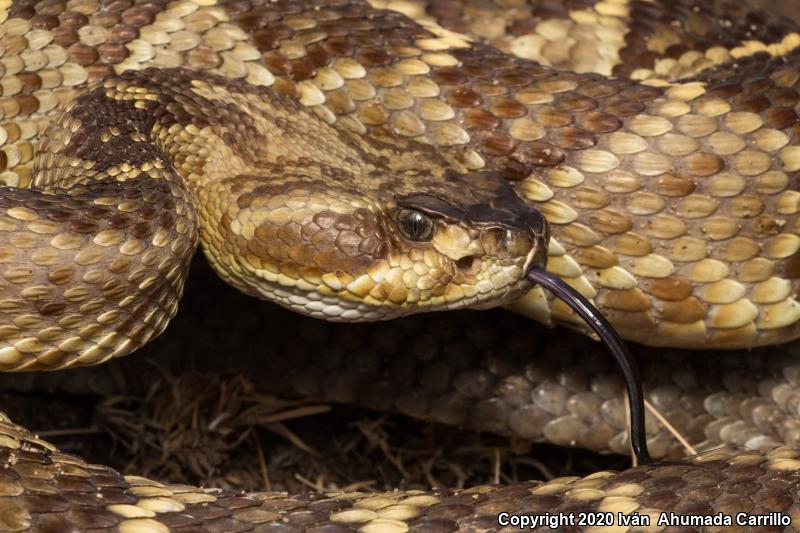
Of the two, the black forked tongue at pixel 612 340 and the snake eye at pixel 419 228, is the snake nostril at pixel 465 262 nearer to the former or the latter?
the snake eye at pixel 419 228

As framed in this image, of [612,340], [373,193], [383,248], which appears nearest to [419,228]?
[383,248]

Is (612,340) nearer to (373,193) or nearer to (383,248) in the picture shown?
(383,248)

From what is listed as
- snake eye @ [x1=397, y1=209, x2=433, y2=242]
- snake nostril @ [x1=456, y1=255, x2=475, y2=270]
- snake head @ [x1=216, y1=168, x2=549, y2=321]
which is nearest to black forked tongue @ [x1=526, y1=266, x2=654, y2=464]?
snake head @ [x1=216, y1=168, x2=549, y2=321]

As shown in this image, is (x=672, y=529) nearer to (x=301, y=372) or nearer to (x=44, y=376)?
(x=301, y=372)

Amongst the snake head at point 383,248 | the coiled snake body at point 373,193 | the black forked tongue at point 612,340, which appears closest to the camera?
the coiled snake body at point 373,193

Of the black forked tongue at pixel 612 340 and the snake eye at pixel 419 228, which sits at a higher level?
the snake eye at pixel 419 228

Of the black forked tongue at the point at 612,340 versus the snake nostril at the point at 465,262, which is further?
the black forked tongue at the point at 612,340

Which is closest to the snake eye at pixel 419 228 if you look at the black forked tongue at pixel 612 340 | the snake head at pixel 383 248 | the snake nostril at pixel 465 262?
the snake head at pixel 383 248
